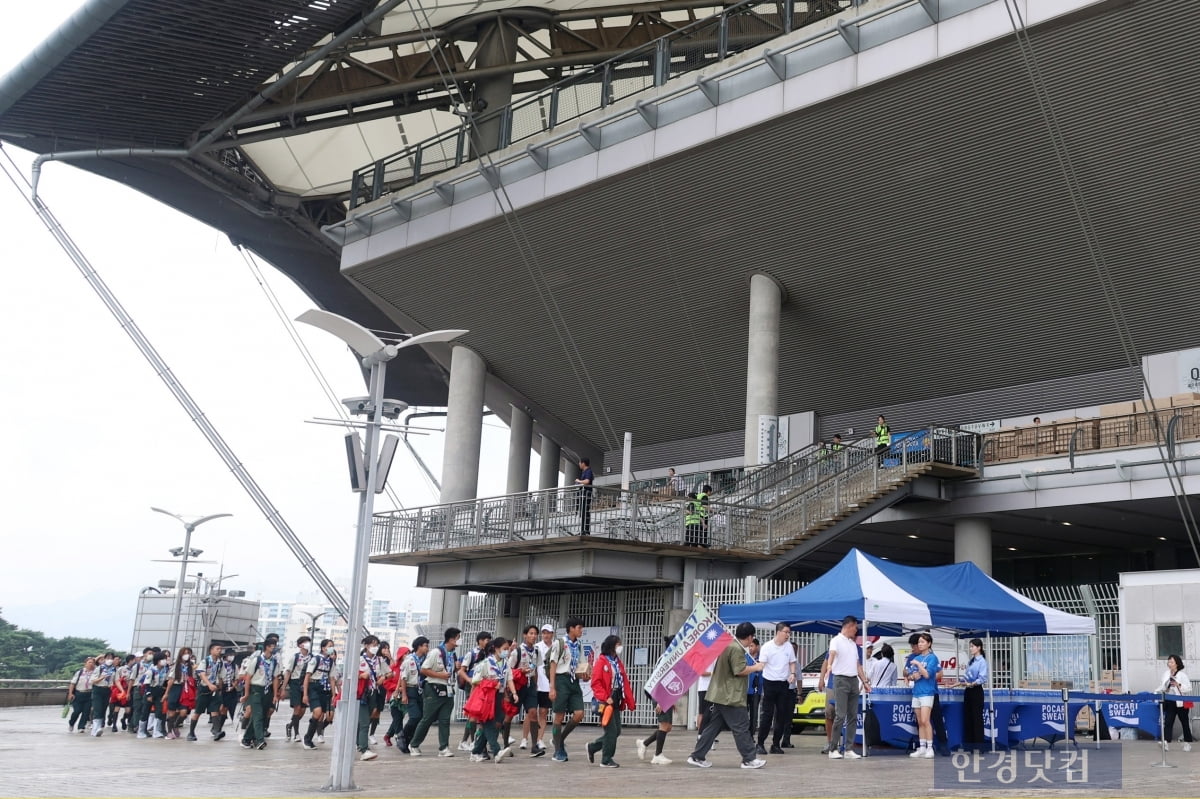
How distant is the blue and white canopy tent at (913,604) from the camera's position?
619 inches

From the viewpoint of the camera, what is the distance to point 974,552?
2858cm

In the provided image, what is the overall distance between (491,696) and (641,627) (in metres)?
13.2

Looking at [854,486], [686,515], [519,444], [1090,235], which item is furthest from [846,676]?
[519,444]

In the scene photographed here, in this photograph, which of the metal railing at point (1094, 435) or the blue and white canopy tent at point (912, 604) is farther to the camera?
the metal railing at point (1094, 435)

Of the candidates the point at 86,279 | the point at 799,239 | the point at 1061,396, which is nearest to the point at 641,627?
the point at 799,239

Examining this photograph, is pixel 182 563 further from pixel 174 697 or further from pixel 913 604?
pixel 913 604

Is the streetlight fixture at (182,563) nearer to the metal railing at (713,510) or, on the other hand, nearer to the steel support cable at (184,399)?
the steel support cable at (184,399)

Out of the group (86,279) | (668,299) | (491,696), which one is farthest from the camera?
(86,279)

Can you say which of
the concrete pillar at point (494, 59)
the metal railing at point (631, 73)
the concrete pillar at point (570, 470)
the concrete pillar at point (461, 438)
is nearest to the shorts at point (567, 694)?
the metal railing at point (631, 73)

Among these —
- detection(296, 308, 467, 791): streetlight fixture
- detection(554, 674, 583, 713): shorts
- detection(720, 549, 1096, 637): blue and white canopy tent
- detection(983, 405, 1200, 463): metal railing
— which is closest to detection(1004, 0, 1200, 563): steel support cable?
detection(983, 405, 1200, 463): metal railing

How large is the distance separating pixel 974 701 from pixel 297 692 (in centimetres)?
974

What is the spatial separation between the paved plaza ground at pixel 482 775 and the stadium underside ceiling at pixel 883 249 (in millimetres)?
12336

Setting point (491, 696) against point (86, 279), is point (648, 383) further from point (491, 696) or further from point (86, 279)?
point (491, 696)

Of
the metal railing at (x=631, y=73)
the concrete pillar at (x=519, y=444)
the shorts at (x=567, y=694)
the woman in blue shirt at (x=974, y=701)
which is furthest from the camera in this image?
the concrete pillar at (x=519, y=444)
